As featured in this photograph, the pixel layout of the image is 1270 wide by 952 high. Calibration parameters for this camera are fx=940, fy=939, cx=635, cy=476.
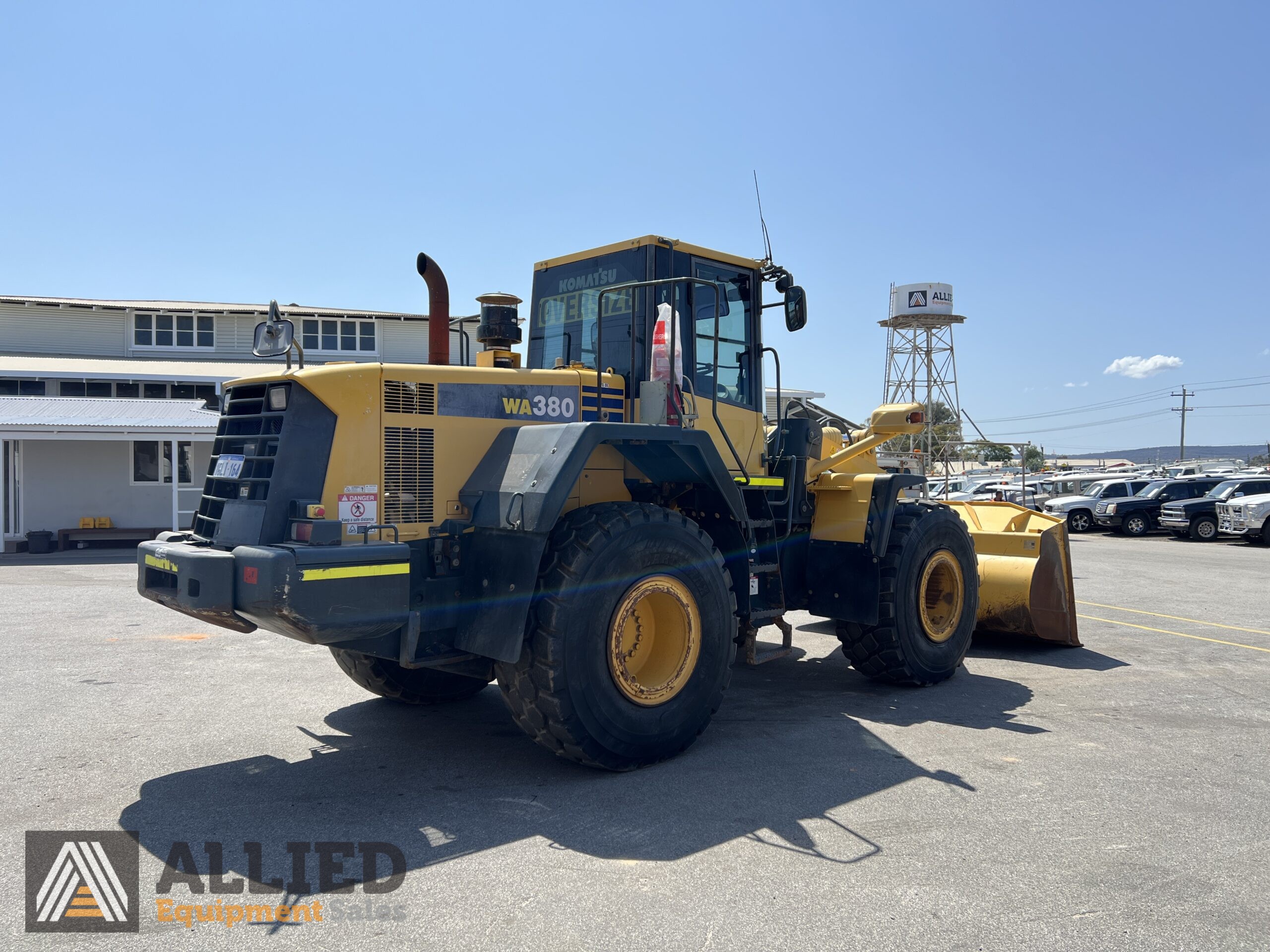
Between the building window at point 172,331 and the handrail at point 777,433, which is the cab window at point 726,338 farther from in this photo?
the building window at point 172,331

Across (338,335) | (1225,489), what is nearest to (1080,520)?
(1225,489)

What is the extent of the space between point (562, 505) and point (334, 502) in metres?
1.20

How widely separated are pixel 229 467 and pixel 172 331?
26.0 metres

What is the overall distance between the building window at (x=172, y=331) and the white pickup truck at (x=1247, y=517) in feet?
95.4

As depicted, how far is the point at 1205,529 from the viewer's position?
2661cm

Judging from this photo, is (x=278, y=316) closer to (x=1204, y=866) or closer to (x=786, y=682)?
(x=786, y=682)

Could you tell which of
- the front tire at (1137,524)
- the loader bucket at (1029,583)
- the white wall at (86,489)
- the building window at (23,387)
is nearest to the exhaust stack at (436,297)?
the loader bucket at (1029,583)

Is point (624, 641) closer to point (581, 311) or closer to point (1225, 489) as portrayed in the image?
point (581, 311)

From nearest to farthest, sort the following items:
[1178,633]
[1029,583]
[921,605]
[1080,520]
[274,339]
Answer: [274,339] → [921,605] → [1029,583] → [1178,633] → [1080,520]

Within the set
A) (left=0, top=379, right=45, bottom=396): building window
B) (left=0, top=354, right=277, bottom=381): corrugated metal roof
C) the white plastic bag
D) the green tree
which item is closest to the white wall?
(left=0, top=354, right=277, bottom=381): corrugated metal roof

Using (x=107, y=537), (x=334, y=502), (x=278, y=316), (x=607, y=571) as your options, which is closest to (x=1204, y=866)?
(x=607, y=571)

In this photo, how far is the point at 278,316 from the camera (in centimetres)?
571

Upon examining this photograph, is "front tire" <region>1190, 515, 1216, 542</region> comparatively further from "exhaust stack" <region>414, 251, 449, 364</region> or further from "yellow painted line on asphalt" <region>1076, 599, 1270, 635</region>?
"exhaust stack" <region>414, 251, 449, 364</region>

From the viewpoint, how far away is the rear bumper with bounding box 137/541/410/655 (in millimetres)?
4504
